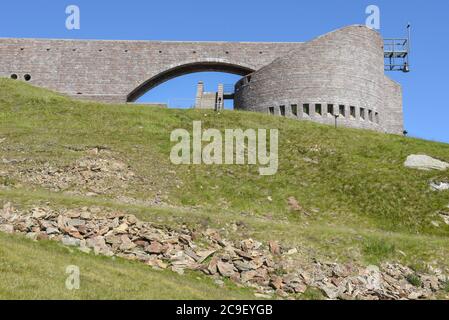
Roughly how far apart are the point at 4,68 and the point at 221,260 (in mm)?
50954

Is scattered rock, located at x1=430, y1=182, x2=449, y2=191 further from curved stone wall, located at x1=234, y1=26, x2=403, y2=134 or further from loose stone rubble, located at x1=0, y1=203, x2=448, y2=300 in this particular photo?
curved stone wall, located at x1=234, y1=26, x2=403, y2=134

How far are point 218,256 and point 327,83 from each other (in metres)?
33.2

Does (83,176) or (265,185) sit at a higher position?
(83,176)

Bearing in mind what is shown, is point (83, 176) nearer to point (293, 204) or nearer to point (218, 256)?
point (293, 204)

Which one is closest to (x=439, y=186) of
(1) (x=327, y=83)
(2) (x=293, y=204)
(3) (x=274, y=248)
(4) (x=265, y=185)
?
(2) (x=293, y=204)

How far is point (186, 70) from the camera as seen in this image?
6016 centimetres

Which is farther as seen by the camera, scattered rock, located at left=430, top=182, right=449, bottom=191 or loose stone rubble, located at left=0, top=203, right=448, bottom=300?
scattered rock, located at left=430, top=182, right=449, bottom=191

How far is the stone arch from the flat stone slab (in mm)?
31148

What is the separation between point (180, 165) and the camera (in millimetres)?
28219

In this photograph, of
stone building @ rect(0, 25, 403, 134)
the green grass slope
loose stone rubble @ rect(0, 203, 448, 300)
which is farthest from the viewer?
stone building @ rect(0, 25, 403, 134)

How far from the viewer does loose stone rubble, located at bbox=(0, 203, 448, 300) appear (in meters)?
15.6

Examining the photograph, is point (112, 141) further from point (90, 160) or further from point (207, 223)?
point (207, 223)

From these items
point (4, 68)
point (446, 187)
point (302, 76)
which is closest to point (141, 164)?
point (446, 187)

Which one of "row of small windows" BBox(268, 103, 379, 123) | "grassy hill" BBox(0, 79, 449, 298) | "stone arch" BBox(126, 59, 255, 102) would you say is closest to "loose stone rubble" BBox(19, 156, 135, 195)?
"grassy hill" BBox(0, 79, 449, 298)
